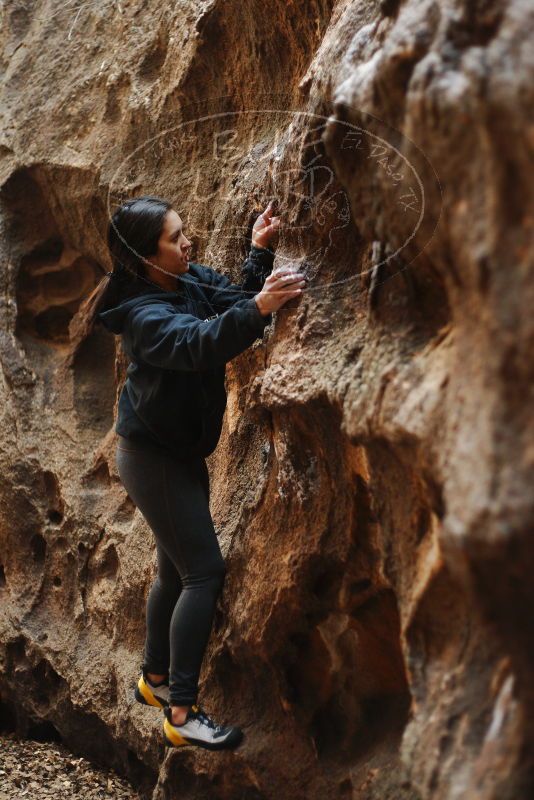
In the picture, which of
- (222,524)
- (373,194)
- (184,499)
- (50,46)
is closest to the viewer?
(373,194)

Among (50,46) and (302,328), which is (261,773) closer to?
(302,328)

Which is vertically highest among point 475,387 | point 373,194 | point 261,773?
point 373,194

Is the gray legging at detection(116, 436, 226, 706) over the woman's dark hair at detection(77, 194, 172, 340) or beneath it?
beneath

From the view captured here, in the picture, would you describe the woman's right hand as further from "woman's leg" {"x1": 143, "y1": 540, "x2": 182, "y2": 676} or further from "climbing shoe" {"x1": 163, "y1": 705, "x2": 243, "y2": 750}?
"climbing shoe" {"x1": 163, "y1": 705, "x2": 243, "y2": 750}

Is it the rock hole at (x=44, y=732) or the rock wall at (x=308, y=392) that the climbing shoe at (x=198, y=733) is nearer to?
the rock wall at (x=308, y=392)

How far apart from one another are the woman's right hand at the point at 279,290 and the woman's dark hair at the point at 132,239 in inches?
15.6

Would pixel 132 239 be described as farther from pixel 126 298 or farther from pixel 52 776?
pixel 52 776

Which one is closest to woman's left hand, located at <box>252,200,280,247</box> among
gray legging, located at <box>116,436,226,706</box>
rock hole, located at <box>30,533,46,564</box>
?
gray legging, located at <box>116,436,226,706</box>

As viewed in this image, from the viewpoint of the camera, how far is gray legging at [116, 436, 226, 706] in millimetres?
2576

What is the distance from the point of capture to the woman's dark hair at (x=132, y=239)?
2.55m

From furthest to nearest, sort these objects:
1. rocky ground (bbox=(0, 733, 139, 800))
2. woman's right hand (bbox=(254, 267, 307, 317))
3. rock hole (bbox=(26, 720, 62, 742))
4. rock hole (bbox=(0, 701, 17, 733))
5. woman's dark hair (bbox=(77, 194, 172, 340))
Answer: rock hole (bbox=(0, 701, 17, 733)) < rock hole (bbox=(26, 720, 62, 742)) < rocky ground (bbox=(0, 733, 139, 800)) < woman's dark hair (bbox=(77, 194, 172, 340)) < woman's right hand (bbox=(254, 267, 307, 317))

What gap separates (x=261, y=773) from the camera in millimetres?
2695

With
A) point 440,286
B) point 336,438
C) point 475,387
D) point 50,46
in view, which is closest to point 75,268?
point 50,46

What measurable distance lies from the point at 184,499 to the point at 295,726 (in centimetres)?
71
